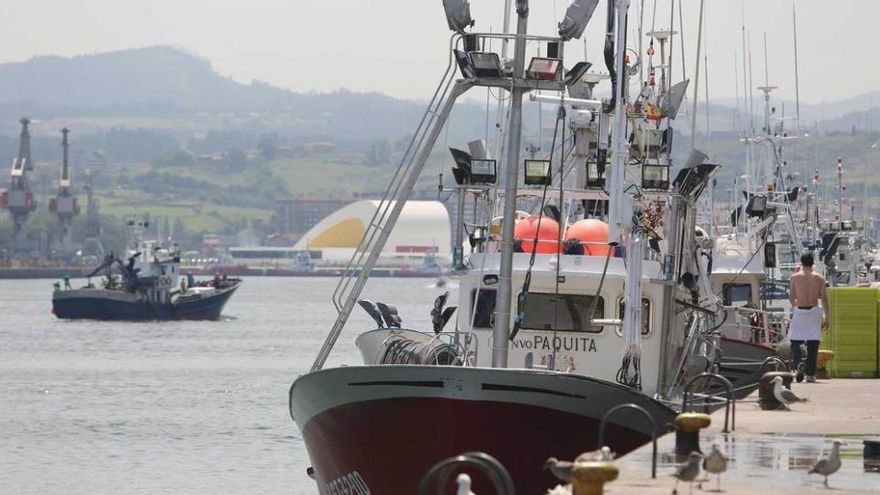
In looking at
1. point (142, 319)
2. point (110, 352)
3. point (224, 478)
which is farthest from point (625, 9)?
point (142, 319)

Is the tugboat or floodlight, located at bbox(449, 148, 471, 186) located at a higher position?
floodlight, located at bbox(449, 148, 471, 186)

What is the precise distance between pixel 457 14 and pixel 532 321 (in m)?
4.35

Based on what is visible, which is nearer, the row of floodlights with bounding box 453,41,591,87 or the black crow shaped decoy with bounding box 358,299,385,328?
the row of floodlights with bounding box 453,41,591,87

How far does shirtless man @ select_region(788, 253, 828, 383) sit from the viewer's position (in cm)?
2558

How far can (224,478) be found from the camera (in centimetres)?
3350

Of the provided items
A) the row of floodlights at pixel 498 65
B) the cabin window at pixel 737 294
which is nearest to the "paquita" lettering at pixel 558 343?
the row of floodlights at pixel 498 65

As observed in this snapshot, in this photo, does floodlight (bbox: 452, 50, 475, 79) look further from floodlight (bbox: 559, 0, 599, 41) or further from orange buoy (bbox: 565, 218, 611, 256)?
orange buoy (bbox: 565, 218, 611, 256)

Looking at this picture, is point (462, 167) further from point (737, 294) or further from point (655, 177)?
point (737, 294)

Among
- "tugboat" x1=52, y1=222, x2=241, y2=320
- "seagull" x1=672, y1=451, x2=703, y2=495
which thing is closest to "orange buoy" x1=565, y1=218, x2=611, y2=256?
"seagull" x1=672, y1=451, x2=703, y2=495

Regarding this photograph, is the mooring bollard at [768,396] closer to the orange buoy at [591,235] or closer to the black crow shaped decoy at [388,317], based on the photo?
the orange buoy at [591,235]

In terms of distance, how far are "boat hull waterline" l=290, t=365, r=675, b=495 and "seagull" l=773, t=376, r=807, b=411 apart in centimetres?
232

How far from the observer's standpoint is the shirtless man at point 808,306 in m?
25.6

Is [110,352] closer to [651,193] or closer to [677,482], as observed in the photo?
[651,193]

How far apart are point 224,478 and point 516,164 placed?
1411cm
